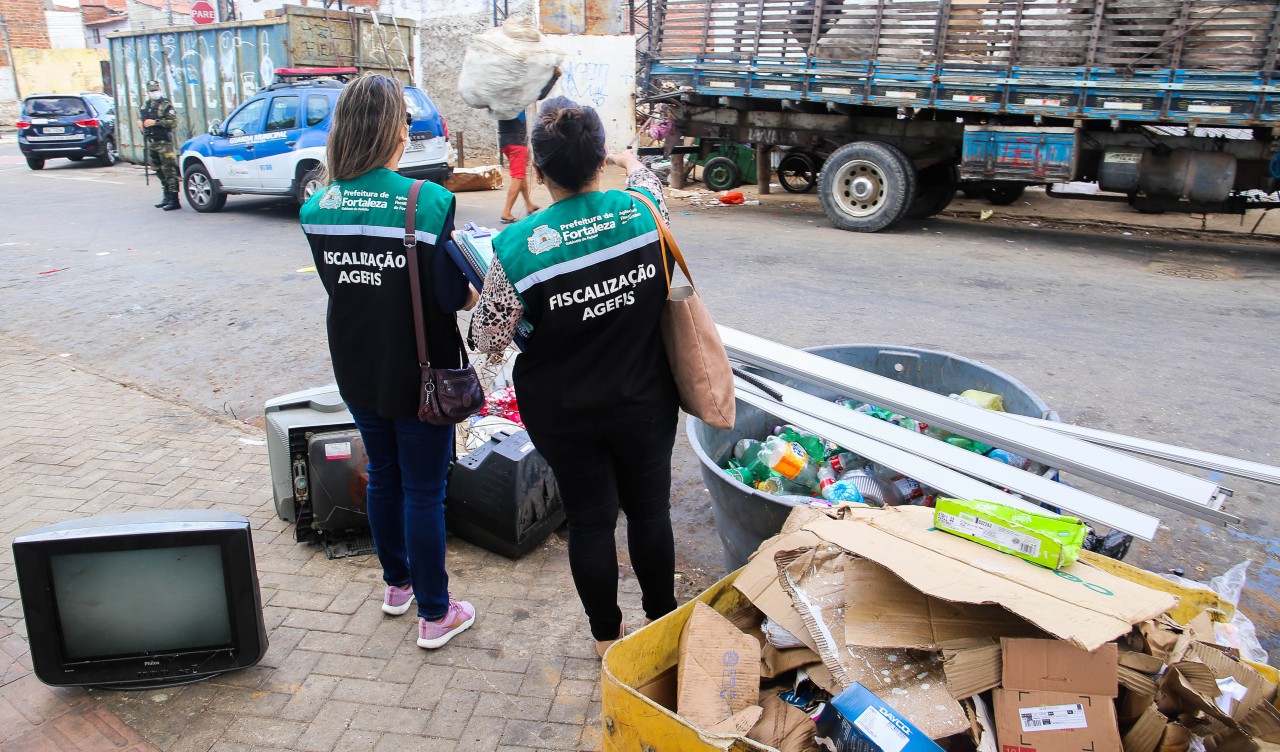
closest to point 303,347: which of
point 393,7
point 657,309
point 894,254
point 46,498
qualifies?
point 46,498

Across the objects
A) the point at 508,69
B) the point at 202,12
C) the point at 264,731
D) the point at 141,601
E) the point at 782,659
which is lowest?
the point at 264,731

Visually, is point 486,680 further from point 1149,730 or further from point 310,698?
point 1149,730

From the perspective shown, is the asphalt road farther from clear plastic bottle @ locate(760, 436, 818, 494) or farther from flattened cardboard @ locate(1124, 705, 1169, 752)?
flattened cardboard @ locate(1124, 705, 1169, 752)

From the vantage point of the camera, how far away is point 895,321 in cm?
652

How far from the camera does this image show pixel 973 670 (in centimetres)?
203

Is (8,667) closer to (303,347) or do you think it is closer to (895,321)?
(303,347)

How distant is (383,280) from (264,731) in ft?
4.62

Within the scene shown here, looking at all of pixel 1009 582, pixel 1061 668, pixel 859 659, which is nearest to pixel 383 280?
pixel 859 659

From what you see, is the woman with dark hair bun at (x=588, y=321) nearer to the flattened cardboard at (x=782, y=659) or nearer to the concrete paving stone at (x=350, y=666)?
the flattened cardboard at (x=782, y=659)

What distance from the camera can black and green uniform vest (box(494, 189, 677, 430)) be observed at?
2.28 metres

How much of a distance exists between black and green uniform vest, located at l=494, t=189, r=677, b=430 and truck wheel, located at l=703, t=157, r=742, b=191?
469 inches

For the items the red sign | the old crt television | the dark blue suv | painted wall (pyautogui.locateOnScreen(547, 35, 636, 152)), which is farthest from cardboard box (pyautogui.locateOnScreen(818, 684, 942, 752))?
the red sign

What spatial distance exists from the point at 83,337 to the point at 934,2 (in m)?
8.51

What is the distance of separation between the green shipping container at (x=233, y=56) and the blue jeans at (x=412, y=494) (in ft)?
46.8
